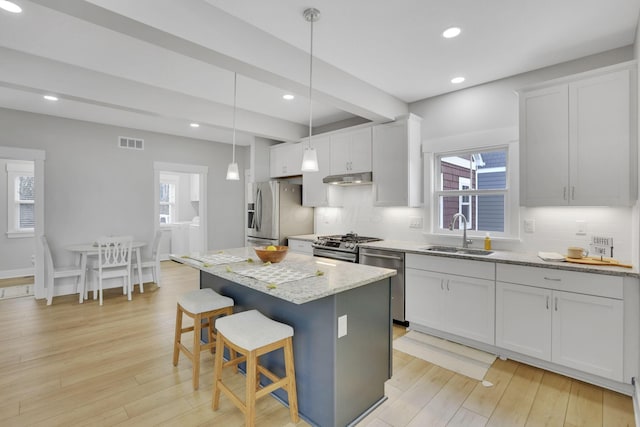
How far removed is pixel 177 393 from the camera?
2314mm

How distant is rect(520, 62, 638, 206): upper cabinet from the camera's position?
8.05ft

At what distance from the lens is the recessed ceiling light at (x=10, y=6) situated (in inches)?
83.4

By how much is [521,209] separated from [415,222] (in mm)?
1183

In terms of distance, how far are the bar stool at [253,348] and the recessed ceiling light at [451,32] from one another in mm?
2540

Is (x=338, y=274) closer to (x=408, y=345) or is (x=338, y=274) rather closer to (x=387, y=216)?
(x=408, y=345)

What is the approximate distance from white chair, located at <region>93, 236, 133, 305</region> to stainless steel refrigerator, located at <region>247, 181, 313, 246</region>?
1887 mm

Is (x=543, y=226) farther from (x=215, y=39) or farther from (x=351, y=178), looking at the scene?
(x=215, y=39)

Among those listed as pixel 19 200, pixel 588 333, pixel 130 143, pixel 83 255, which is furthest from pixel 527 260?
pixel 19 200

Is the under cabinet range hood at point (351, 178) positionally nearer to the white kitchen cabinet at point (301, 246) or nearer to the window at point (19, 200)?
the white kitchen cabinet at point (301, 246)

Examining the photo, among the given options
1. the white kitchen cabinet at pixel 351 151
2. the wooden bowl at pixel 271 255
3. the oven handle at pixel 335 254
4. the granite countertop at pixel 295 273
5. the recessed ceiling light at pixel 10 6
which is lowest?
the oven handle at pixel 335 254

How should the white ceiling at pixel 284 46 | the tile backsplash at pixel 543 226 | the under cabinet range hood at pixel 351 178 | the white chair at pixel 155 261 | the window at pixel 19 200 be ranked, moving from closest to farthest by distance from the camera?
the white ceiling at pixel 284 46, the tile backsplash at pixel 543 226, the under cabinet range hood at pixel 351 178, the white chair at pixel 155 261, the window at pixel 19 200

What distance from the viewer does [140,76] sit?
310 centimetres

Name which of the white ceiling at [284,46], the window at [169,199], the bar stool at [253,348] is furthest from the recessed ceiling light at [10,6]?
the window at [169,199]

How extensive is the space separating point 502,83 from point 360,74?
1.53 metres
